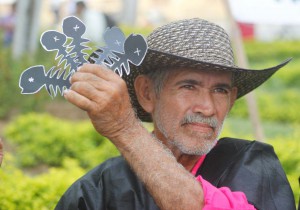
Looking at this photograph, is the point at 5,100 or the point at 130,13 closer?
the point at 5,100

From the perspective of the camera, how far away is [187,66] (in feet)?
9.95

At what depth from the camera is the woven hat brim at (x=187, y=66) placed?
297 centimetres

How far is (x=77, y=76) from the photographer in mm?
2510

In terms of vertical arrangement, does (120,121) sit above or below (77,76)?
below

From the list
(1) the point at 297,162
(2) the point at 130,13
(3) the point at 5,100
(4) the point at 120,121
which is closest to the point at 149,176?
(4) the point at 120,121

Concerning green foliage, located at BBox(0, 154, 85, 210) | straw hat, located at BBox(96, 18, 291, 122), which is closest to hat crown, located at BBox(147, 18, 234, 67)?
straw hat, located at BBox(96, 18, 291, 122)

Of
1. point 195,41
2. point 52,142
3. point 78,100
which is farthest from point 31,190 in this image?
point 52,142

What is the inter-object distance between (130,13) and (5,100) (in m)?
7.50

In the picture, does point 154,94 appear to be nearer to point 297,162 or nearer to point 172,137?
point 172,137

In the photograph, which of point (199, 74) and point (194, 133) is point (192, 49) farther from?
point (194, 133)

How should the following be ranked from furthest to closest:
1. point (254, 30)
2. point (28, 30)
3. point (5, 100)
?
point (254, 30) → point (28, 30) → point (5, 100)

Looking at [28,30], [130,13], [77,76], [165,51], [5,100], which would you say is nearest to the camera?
[77,76]

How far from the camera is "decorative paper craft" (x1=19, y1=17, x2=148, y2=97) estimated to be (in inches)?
99.6

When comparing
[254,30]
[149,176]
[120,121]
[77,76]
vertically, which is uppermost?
[77,76]
